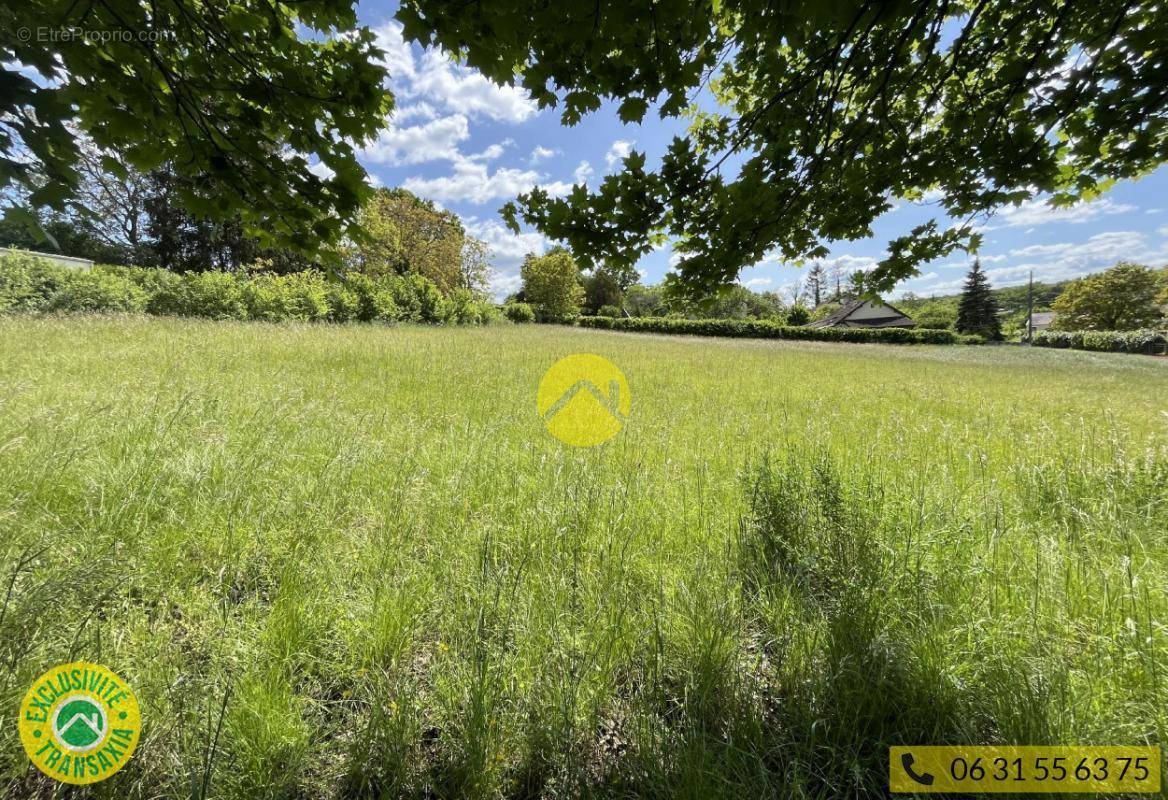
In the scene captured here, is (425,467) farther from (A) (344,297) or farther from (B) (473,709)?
→ (A) (344,297)

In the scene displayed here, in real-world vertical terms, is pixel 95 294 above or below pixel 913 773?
above

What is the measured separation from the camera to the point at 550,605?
6.40 feet

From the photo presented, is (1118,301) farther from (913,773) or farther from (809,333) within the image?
(913,773)

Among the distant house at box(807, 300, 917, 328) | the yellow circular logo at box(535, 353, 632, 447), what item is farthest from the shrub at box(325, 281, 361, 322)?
the distant house at box(807, 300, 917, 328)

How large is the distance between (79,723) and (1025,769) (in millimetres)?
3214

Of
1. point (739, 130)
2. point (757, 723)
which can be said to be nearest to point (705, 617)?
point (757, 723)

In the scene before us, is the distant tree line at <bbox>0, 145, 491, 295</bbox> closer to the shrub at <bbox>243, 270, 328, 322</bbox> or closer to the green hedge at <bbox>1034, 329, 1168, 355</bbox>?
the shrub at <bbox>243, 270, 328, 322</bbox>

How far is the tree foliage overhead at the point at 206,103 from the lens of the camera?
6.35 ft

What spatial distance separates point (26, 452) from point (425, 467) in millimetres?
2684

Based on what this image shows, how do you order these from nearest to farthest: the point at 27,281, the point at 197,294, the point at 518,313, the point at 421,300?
the point at 27,281 < the point at 197,294 < the point at 421,300 < the point at 518,313

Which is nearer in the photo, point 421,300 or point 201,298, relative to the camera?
point 201,298

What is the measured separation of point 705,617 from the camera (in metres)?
1.87

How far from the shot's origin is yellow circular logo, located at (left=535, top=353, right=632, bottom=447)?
468cm

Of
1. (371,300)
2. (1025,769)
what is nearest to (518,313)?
(371,300)
